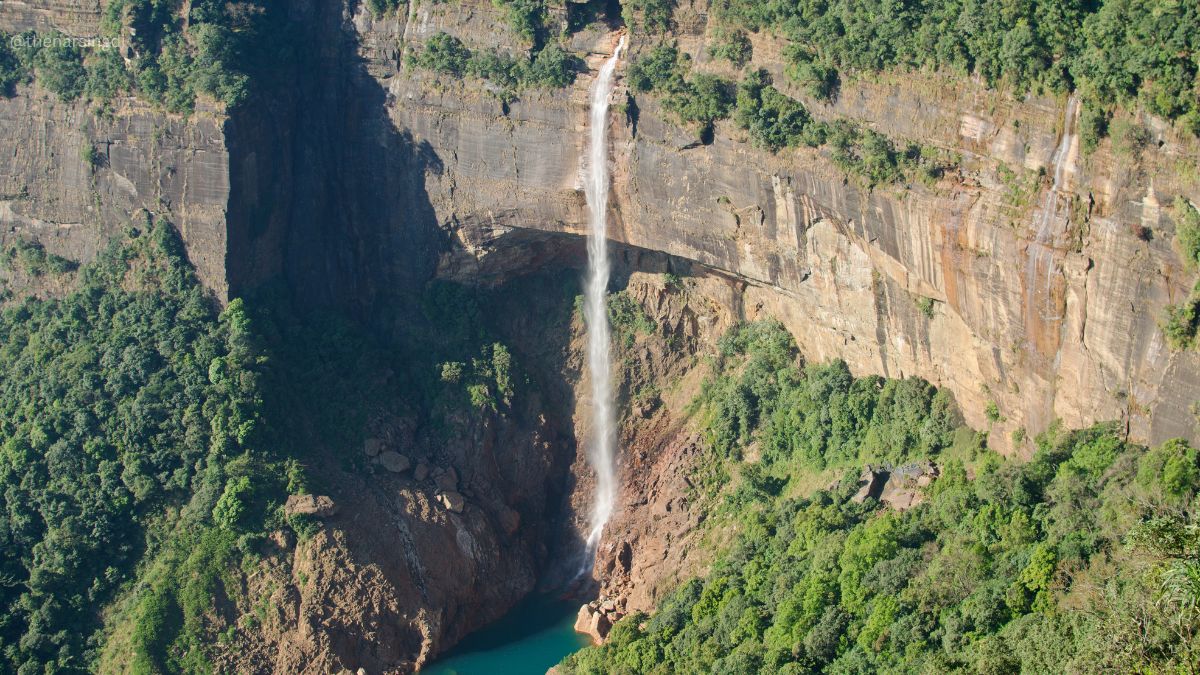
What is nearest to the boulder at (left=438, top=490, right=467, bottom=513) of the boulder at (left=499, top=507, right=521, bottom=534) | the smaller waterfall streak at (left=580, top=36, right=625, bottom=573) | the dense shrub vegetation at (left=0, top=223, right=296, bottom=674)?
the boulder at (left=499, top=507, right=521, bottom=534)

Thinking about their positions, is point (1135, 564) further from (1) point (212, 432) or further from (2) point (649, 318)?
(1) point (212, 432)

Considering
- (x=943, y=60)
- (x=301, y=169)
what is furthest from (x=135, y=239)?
(x=943, y=60)

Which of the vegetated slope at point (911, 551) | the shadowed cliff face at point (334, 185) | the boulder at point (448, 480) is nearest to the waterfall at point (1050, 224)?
the vegetated slope at point (911, 551)

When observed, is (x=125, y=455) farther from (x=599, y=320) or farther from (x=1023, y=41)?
(x=1023, y=41)

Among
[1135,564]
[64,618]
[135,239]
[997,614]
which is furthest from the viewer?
[135,239]

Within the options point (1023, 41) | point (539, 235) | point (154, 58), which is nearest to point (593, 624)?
point (539, 235)

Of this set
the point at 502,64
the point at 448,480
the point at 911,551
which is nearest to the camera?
the point at 911,551

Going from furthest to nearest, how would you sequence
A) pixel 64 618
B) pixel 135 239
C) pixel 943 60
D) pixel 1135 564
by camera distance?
Answer: pixel 135 239, pixel 64 618, pixel 943 60, pixel 1135 564
